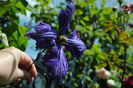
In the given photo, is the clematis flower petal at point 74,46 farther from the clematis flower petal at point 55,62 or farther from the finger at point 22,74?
the finger at point 22,74

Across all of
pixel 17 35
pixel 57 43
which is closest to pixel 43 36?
pixel 57 43

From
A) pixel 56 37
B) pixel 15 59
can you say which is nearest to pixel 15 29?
pixel 56 37

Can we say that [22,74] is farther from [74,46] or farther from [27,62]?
[74,46]

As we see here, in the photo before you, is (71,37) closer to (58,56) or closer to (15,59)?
(58,56)

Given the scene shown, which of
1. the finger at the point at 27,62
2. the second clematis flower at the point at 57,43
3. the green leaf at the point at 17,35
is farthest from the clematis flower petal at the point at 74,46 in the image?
the green leaf at the point at 17,35

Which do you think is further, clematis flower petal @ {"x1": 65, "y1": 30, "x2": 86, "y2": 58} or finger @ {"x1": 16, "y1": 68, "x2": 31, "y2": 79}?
clematis flower petal @ {"x1": 65, "y1": 30, "x2": 86, "y2": 58}

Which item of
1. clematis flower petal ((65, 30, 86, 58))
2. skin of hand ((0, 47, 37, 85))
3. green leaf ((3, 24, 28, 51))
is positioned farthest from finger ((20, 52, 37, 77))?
green leaf ((3, 24, 28, 51))

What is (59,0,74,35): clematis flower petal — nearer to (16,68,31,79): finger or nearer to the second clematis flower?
the second clematis flower
